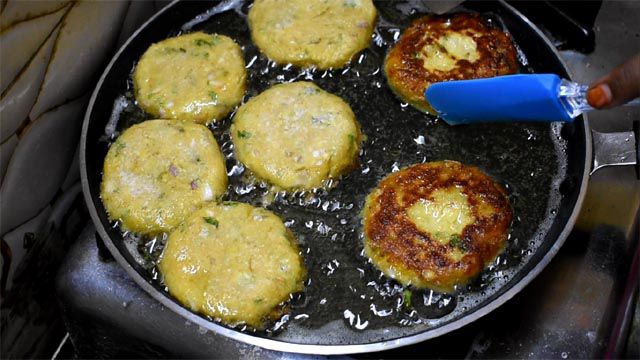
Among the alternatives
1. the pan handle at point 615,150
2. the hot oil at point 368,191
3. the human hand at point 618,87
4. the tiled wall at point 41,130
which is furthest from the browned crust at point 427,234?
the tiled wall at point 41,130

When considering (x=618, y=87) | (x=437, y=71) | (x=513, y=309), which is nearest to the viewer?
(x=618, y=87)

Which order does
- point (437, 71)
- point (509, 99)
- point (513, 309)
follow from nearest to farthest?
point (509, 99), point (513, 309), point (437, 71)

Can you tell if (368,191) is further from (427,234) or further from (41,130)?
(41,130)

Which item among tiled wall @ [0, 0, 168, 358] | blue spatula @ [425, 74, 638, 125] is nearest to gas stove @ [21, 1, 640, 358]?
tiled wall @ [0, 0, 168, 358]

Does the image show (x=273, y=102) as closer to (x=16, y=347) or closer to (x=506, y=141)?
(x=506, y=141)

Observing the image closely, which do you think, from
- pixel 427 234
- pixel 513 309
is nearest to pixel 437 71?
pixel 427 234

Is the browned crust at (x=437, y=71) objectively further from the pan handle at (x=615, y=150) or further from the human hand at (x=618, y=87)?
the human hand at (x=618, y=87)

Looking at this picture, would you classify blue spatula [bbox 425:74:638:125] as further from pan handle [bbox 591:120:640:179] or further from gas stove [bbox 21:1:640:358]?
gas stove [bbox 21:1:640:358]
